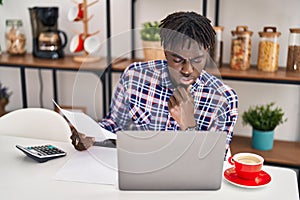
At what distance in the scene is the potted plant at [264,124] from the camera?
7.43ft

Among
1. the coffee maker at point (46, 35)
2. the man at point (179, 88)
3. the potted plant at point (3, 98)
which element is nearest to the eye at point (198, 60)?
the man at point (179, 88)

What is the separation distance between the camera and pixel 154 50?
3.50ft

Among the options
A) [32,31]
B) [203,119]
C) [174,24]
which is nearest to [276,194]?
[203,119]

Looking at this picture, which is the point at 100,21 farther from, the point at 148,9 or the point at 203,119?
the point at 203,119

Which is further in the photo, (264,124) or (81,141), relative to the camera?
(264,124)

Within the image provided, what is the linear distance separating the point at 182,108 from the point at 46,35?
1639 millimetres

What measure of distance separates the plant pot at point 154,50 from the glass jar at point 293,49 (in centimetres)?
115

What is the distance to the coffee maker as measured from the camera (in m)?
2.48

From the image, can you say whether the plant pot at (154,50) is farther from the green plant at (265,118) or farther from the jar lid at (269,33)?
the green plant at (265,118)

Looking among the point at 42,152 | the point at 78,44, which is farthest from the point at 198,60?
the point at 78,44

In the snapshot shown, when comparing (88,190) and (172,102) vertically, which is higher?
(172,102)

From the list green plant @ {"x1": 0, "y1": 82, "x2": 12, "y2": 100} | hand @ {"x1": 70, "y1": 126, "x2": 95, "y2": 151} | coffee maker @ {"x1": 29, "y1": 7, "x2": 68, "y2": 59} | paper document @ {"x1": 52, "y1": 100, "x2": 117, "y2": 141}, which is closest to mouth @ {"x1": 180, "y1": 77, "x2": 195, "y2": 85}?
paper document @ {"x1": 52, "y1": 100, "x2": 117, "y2": 141}

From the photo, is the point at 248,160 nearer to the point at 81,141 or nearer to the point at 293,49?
the point at 81,141

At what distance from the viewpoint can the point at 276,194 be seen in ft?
3.55
